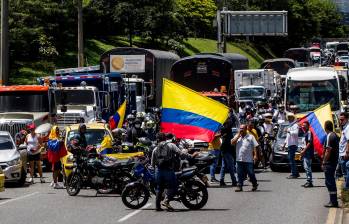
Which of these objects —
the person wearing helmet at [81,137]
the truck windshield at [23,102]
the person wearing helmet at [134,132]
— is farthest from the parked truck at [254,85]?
the person wearing helmet at [81,137]

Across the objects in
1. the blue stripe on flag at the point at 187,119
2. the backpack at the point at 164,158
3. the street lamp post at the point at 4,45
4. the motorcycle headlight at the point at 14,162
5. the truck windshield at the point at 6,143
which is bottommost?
the motorcycle headlight at the point at 14,162

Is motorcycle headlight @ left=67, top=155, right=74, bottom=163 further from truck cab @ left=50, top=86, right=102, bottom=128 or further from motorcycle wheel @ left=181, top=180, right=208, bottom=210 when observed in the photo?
truck cab @ left=50, top=86, right=102, bottom=128

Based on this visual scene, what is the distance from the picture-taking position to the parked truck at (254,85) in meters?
55.0

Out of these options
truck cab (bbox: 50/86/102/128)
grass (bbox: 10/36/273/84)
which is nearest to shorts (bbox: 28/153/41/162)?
truck cab (bbox: 50/86/102/128)

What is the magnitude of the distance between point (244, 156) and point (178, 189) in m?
4.39

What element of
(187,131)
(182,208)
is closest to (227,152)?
(187,131)

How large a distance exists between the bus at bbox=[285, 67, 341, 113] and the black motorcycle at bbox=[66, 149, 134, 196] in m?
17.9

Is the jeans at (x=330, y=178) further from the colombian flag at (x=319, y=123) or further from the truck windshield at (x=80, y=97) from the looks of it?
the truck windshield at (x=80, y=97)

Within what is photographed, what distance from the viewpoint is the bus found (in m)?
40.5

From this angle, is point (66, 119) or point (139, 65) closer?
point (66, 119)

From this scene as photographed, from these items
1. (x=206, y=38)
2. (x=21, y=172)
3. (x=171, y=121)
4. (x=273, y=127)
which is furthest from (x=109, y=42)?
(x=171, y=121)

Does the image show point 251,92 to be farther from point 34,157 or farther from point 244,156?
point 244,156

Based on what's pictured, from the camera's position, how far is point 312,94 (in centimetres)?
4088

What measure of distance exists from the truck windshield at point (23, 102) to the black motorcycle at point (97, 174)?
379 inches
